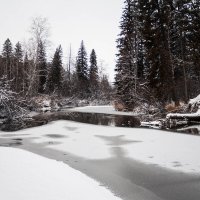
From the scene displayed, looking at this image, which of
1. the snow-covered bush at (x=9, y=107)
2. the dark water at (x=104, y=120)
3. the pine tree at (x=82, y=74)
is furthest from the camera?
the pine tree at (x=82, y=74)

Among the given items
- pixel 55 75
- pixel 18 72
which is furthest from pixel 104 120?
pixel 55 75

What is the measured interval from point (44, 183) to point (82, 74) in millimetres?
59610

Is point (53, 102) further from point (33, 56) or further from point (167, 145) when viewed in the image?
point (167, 145)

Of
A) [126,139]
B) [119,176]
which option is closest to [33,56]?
[126,139]

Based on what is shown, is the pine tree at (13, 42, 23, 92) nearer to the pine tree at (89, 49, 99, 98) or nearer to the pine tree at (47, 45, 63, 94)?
the pine tree at (47, 45, 63, 94)

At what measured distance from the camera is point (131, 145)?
12000mm

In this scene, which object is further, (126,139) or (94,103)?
(94,103)

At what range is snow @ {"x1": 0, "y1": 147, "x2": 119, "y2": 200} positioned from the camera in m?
5.49

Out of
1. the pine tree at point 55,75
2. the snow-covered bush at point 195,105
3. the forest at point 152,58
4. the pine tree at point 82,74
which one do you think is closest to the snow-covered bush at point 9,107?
the forest at point 152,58

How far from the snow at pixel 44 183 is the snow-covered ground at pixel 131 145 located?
101 inches

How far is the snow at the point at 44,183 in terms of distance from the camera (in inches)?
216

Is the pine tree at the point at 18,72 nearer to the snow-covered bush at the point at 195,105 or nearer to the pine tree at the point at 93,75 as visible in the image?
the pine tree at the point at 93,75

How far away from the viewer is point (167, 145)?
11.3m

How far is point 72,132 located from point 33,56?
2180cm
